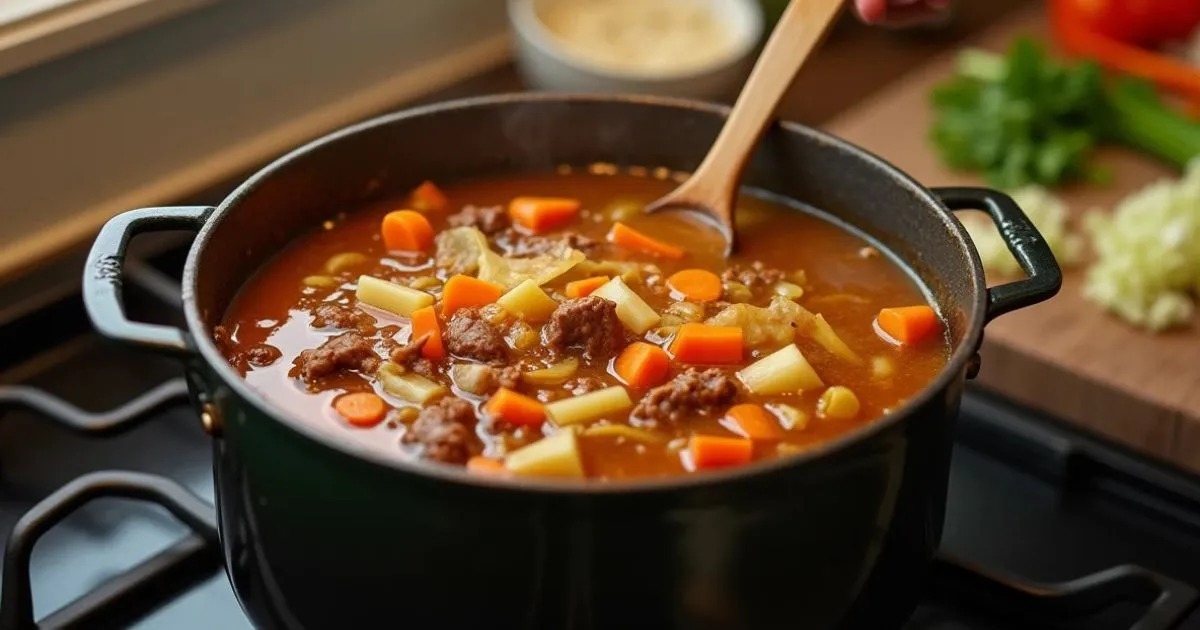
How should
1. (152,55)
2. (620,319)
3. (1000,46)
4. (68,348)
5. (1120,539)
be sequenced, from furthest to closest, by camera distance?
(1000,46) < (152,55) < (68,348) < (1120,539) < (620,319)

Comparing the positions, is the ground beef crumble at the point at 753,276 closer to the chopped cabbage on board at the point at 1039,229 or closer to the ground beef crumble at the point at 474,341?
the ground beef crumble at the point at 474,341

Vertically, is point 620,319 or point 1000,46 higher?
point 620,319

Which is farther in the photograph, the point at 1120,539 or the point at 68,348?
the point at 68,348

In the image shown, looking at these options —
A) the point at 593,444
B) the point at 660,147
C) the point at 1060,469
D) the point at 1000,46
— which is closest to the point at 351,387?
the point at 593,444

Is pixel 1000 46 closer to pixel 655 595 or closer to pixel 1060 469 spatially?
pixel 1060 469

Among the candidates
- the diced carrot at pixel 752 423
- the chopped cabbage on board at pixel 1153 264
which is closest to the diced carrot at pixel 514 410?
the diced carrot at pixel 752 423

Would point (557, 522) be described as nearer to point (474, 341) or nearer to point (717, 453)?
point (717, 453)

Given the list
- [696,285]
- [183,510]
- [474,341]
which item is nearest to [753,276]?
[696,285]
